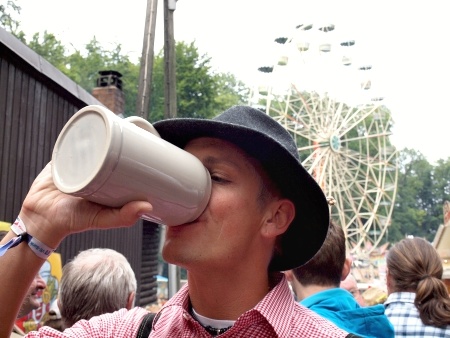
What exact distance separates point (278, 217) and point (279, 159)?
168mm

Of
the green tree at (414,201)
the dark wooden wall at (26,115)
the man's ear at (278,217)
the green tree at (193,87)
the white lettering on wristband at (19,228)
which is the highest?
the green tree at (193,87)

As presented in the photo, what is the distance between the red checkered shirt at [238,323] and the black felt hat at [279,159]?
137mm

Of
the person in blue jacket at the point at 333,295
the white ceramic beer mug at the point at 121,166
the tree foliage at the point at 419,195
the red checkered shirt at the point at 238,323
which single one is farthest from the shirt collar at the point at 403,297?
the tree foliage at the point at 419,195

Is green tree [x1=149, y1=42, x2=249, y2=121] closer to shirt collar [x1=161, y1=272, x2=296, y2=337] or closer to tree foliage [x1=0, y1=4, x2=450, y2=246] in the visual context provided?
tree foliage [x1=0, y1=4, x2=450, y2=246]

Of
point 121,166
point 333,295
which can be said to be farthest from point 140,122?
point 333,295

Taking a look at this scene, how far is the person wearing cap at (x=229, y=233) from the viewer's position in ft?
4.23

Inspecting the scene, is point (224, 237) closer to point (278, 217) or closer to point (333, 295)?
point (278, 217)

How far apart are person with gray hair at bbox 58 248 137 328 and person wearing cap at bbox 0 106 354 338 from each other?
100 cm

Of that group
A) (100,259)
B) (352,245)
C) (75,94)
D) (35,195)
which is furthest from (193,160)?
(352,245)

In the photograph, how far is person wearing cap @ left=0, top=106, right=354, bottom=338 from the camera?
50.8 inches

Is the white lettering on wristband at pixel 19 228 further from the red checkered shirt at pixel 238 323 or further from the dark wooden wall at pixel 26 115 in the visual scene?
the dark wooden wall at pixel 26 115

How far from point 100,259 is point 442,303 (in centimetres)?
160

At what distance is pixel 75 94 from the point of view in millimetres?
6996

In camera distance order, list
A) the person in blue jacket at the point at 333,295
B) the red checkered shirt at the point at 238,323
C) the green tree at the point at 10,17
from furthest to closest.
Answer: the green tree at the point at 10,17 → the person in blue jacket at the point at 333,295 → the red checkered shirt at the point at 238,323
